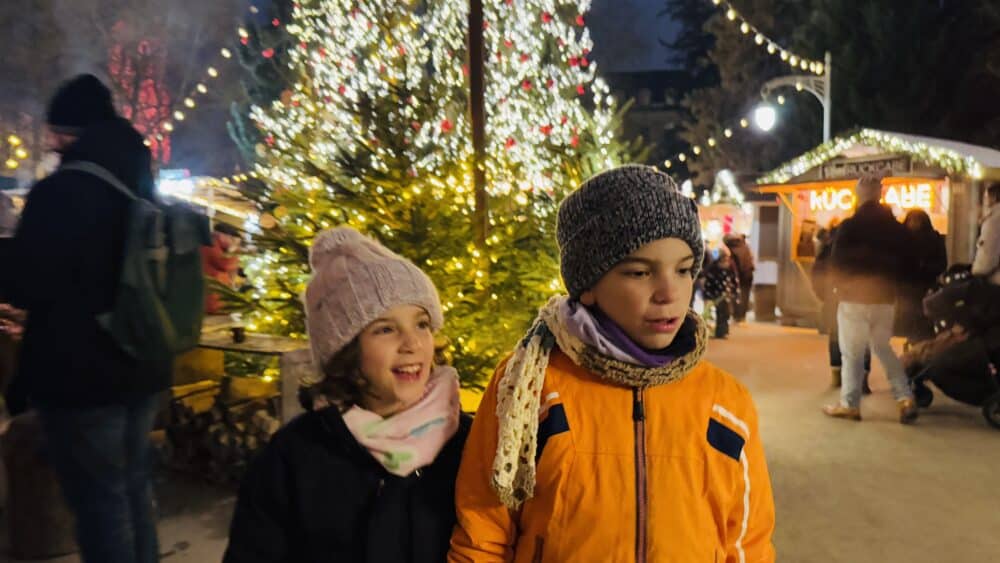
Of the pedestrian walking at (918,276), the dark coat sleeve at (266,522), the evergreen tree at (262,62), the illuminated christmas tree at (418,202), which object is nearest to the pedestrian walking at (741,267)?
the pedestrian walking at (918,276)

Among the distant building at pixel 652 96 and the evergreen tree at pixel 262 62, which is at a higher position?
the distant building at pixel 652 96

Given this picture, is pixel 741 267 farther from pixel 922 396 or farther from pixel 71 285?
pixel 71 285

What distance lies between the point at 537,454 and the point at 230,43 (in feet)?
87.5

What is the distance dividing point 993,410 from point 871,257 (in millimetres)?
1640

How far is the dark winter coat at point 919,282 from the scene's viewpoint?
638 centimetres

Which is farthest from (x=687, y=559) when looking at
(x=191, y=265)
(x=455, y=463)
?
(x=191, y=265)

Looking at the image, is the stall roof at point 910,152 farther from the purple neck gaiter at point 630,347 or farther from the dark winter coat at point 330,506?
the dark winter coat at point 330,506

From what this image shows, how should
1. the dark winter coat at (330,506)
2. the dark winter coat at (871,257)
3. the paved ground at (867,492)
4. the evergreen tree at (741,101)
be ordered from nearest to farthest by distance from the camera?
the dark winter coat at (330,506) → the paved ground at (867,492) → the dark winter coat at (871,257) → the evergreen tree at (741,101)

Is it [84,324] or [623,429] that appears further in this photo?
[84,324]

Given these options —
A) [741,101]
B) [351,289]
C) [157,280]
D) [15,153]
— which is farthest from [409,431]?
[15,153]

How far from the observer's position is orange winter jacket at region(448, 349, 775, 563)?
1.62 m

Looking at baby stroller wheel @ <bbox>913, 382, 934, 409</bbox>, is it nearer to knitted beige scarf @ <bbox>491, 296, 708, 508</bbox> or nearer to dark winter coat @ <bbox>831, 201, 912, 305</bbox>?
dark winter coat @ <bbox>831, 201, 912, 305</bbox>

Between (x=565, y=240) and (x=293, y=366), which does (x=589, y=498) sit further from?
(x=293, y=366)

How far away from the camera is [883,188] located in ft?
35.9
